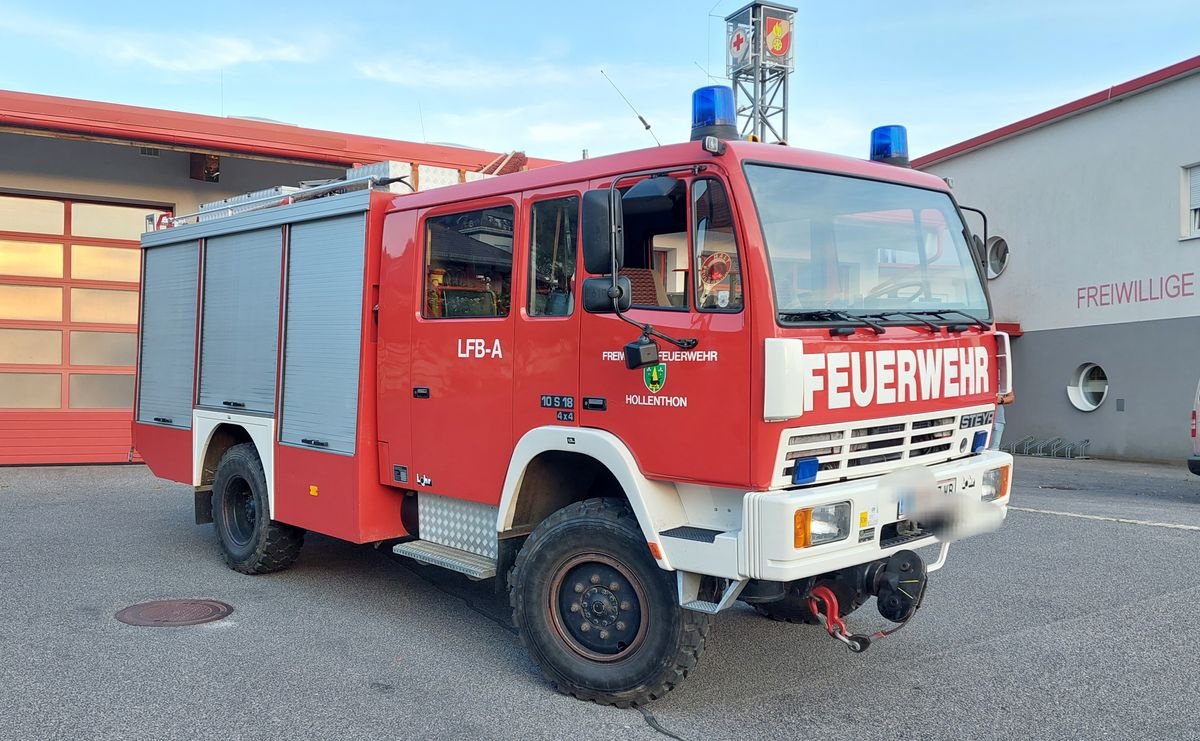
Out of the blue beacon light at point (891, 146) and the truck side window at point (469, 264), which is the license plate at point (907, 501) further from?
the truck side window at point (469, 264)

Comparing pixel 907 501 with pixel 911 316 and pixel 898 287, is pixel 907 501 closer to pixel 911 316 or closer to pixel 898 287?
pixel 911 316

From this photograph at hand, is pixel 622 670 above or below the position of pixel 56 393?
below

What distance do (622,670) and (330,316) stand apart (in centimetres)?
316

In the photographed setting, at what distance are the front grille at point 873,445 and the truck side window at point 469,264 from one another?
1837mm

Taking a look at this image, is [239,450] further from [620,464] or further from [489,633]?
[620,464]

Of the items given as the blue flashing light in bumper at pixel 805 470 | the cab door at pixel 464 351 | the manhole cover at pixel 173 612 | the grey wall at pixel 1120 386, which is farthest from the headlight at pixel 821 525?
the grey wall at pixel 1120 386

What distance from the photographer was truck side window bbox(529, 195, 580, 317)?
4.78m

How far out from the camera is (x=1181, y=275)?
16500mm

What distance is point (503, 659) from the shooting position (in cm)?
521

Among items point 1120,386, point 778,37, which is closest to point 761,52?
point 778,37

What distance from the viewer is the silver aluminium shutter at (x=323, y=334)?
611 centimetres

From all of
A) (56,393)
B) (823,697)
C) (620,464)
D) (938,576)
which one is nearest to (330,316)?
(620,464)

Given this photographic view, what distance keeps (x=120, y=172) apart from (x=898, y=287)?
12499mm

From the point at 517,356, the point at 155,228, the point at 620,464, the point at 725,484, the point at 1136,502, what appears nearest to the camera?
the point at 725,484
